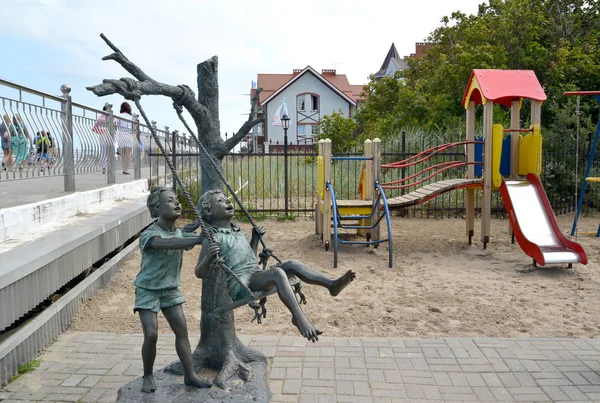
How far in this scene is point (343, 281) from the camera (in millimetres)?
2799

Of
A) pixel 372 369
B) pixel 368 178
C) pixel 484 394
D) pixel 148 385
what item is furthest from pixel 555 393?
pixel 368 178

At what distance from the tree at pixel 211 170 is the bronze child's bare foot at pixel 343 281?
2.36 feet

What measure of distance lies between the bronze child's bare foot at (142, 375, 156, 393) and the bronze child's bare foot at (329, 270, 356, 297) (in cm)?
127

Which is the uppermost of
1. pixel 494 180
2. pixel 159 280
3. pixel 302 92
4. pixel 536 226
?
pixel 302 92

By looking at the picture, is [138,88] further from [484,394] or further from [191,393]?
[484,394]

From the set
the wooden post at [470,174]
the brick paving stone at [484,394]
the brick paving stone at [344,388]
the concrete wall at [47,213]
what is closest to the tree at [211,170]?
the brick paving stone at [344,388]

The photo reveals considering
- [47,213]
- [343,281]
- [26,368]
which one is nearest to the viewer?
[343,281]

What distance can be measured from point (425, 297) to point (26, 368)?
13.4 feet

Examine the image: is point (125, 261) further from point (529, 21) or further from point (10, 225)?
point (529, 21)

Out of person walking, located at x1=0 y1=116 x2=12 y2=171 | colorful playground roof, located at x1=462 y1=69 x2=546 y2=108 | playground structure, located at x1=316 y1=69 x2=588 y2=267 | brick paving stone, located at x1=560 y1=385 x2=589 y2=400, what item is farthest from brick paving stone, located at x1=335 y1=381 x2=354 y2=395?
colorful playground roof, located at x1=462 y1=69 x2=546 y2=108

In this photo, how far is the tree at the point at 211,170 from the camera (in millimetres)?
3119

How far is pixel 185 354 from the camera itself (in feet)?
10.2

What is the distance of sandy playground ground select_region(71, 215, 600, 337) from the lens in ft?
16.1

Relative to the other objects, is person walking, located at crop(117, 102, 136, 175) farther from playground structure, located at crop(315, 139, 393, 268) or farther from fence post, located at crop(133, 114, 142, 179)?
playground structure, located at crop(315, 139, 393, 268)
